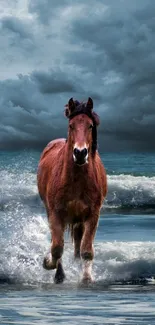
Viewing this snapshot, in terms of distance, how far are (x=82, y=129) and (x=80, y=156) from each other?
0.46m

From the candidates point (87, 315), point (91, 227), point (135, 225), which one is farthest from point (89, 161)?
point (135, 225)

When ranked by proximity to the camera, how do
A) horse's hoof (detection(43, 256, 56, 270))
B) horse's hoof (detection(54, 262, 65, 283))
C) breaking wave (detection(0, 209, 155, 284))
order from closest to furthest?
horse's hoof (detection(43, 256, 56, 270)), horse's hoof (detection(54, 262, 65, 283)), breaking wave (detection(0, 209, 155, 284))

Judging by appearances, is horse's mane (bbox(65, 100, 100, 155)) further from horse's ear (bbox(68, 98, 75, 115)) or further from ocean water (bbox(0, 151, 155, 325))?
ocean water (bbox(0, 151, 155, 325))

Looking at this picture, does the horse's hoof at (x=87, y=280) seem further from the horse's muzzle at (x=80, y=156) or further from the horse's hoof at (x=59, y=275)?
the horse's muzzle at (x=80, y=156)

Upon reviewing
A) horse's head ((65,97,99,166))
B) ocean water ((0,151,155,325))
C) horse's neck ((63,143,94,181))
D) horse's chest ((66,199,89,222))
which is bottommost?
ocean water ((0,151,155,325))

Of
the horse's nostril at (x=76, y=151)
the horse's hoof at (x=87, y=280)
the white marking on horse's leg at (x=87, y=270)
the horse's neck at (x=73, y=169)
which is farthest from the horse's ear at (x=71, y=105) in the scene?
the horse's hoof at (x=87, y=280)

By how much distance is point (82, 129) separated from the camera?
9.88 m

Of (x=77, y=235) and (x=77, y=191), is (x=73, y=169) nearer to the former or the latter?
(x=77, y=191)

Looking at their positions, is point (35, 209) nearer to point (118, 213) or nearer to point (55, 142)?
point (118, 213)

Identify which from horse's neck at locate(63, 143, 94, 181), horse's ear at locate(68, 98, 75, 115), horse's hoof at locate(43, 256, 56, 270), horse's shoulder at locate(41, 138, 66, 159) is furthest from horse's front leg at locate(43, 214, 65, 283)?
horse's shoulder at locate(41, 138, 66, 159)

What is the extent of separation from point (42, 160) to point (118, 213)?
13166mm

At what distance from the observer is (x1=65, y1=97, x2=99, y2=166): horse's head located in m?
9.57

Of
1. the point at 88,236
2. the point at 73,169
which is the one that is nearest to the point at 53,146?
the point at 73,169

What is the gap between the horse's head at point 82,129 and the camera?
957 centimetres
